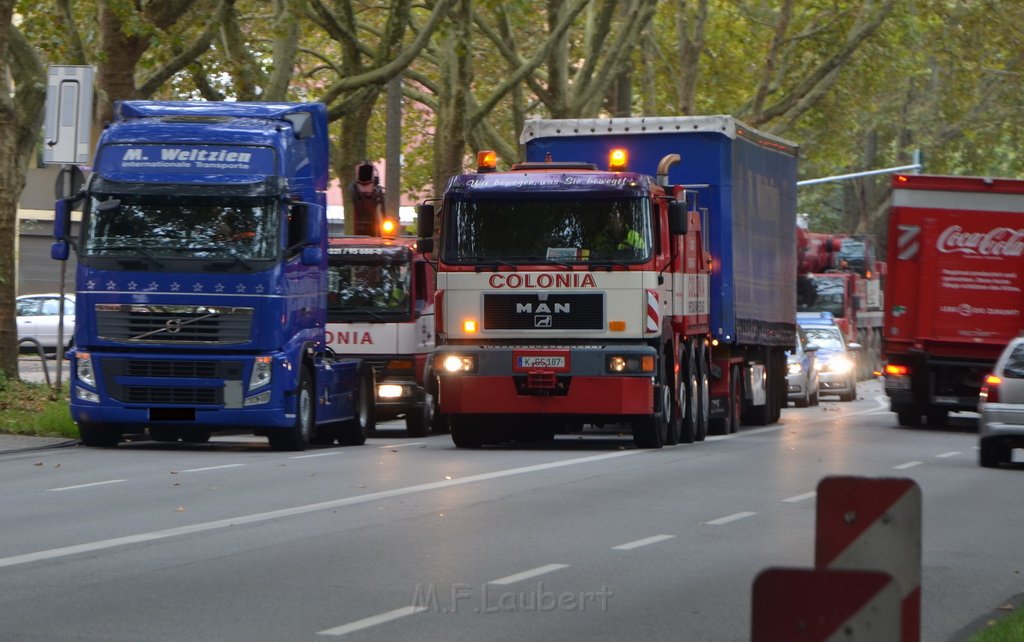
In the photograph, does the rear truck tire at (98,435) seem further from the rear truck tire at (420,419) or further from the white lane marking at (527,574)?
the white lane marking at (527,574)

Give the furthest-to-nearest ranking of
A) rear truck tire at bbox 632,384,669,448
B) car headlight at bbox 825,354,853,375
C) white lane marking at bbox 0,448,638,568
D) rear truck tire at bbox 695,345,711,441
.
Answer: car headlight at bbox 825,354,853,375 < rear truck tire at bbox 695,345,711,441 < rear truck tire at bbox 632,384,669,448 < white lane marking at bbox 0,448,638,568

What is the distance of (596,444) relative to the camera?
24.4 metres

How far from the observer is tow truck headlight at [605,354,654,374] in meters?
21.8

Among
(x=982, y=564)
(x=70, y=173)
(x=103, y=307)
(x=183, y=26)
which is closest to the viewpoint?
(x=982, y=564)

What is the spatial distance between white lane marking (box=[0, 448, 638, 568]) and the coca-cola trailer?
1048cm

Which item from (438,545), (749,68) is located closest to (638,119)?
(438,545)

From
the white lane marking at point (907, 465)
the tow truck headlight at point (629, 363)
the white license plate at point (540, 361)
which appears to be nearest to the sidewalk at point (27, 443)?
the white license plate at point (540, 361)

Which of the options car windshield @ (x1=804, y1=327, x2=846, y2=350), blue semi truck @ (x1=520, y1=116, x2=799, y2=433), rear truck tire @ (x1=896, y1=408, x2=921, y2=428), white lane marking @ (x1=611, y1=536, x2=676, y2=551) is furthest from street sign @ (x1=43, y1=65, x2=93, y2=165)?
car windshield @ (x1=804, y1=327, x2=846, y2=350)

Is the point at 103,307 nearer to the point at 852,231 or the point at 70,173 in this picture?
the point at 70,173

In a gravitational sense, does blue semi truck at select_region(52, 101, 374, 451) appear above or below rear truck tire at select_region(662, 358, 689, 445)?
above

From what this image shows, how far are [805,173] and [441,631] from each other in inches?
2774

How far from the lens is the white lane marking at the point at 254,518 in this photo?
38.5ft

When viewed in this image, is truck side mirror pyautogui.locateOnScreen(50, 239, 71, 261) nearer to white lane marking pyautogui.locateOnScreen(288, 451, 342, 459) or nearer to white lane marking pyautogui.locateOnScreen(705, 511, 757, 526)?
white lane marking pyautogui.locateOnScreen(288, 451, 342, 459)

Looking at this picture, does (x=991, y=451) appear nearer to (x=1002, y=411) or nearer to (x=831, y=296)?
(x=1002, y=411)
